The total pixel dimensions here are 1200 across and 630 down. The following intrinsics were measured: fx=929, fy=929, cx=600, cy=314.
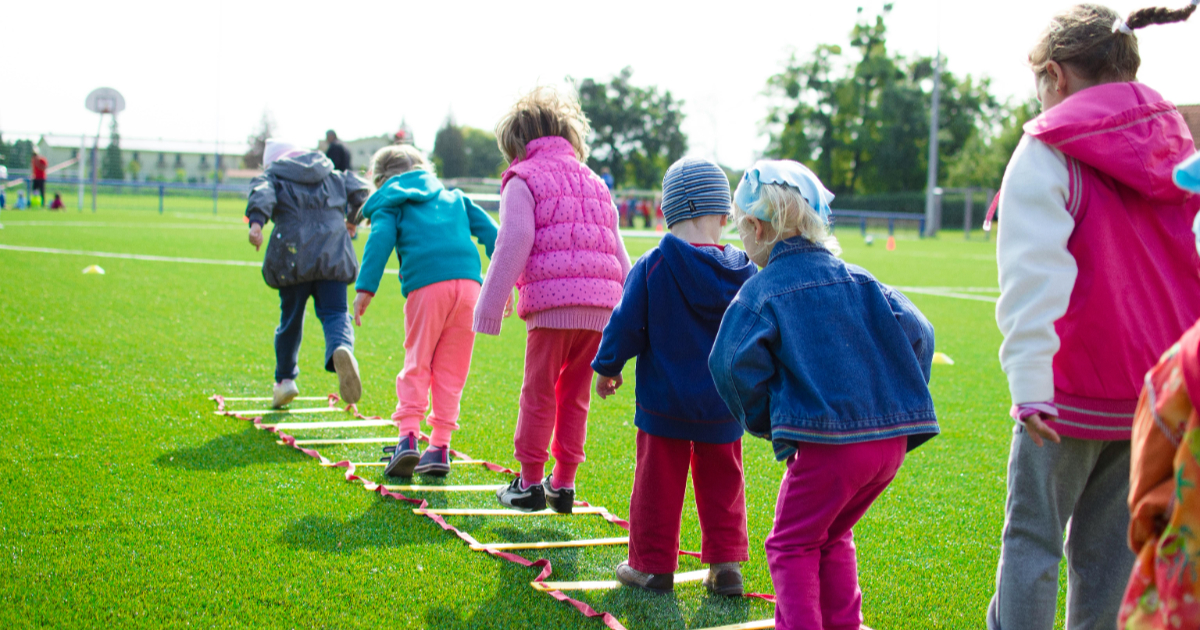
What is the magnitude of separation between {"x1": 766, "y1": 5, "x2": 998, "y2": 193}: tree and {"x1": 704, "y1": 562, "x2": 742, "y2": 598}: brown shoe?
63969 millimetres

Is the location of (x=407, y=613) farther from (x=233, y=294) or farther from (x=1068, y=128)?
(x=233, y=294)

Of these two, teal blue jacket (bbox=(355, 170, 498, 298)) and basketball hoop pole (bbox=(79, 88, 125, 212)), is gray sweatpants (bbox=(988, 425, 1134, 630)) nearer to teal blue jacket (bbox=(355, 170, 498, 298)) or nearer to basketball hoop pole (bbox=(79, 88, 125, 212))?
teal blue jacket (bbox=(355, 170, 498, 298))

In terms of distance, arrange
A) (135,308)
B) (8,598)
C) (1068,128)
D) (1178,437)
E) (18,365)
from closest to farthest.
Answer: (1178,437) < (1068,128) < (8,598) < (18,365) < (135,308)

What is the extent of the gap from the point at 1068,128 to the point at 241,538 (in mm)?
2976

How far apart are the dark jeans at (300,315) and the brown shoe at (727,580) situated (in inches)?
124

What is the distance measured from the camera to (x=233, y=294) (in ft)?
35.0

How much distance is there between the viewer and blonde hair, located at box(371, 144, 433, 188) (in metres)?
4.78

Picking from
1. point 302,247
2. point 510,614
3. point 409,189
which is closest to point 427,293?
point 409,189

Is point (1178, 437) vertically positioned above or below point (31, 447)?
above

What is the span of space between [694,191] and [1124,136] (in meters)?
1.33

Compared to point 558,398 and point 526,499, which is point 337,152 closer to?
point 558,398

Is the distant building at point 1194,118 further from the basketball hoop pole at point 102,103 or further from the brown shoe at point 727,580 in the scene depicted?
the basketball hoop pole at point 102,103

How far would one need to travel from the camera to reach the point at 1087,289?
7.18 ft

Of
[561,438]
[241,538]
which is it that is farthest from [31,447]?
[561,438]
